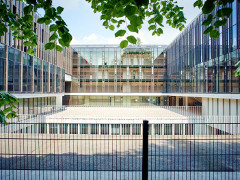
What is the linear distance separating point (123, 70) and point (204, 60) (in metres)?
18.5

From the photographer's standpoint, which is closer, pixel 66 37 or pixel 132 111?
pixel 66 37

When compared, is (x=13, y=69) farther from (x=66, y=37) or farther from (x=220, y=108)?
(x=220, y=108)

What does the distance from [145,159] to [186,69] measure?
2456 cm

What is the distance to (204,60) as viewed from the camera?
21109 mm

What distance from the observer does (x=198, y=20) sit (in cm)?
2266

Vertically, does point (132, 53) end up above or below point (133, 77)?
above

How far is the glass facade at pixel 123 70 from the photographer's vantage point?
36594 mm

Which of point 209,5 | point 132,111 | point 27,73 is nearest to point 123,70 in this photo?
point 132,111

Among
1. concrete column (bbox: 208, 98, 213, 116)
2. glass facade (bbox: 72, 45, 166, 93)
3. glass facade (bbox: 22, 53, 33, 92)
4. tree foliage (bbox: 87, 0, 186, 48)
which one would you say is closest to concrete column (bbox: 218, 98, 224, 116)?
concrete column (bbox: 208, 98, 213, 116)

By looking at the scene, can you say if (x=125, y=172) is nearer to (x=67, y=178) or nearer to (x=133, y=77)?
(x=67, y=178)

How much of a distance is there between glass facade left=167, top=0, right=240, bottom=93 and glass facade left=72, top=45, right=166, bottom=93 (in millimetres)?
3731

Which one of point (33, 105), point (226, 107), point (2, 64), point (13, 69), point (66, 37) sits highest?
point (2, 64)

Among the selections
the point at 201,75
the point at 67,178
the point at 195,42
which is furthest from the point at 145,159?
the point at 195,42

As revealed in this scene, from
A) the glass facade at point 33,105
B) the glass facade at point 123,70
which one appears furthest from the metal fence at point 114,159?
the glass facade at point 123,70
